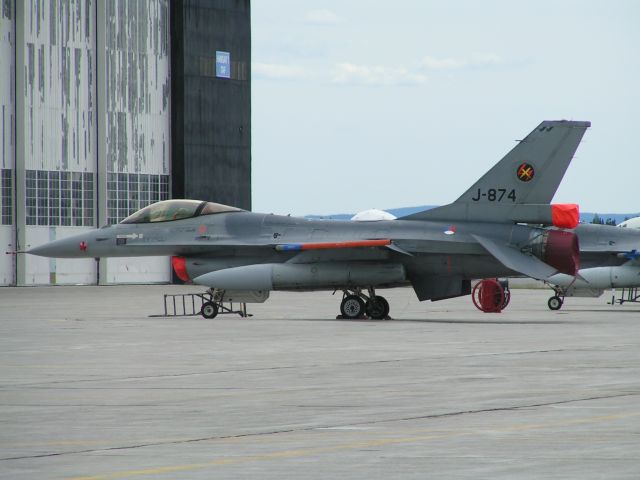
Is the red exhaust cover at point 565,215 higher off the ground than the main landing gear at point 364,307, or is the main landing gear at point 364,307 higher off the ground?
the red exhaust cover at point 565,215

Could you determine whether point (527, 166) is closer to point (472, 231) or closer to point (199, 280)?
point (472, 231)

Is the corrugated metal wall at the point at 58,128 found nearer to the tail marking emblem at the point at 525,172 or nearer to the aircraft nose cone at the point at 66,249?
the aircraft nose cone at the point at 66,249

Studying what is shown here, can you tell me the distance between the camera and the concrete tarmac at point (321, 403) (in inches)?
333

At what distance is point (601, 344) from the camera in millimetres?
20094

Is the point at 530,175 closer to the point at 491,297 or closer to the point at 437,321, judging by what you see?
the point at 437,321

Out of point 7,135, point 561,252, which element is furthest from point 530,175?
point 7,135

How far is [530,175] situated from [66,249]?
444 inches

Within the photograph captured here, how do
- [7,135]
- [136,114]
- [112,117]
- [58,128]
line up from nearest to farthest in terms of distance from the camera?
1. [7,135]
2. [58,128]
3. [112,117]
4. [136,114]

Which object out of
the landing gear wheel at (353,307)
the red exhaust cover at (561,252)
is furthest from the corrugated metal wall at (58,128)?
the red exhaust cover at (561,252)

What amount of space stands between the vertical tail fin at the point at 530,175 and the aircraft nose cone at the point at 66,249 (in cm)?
939

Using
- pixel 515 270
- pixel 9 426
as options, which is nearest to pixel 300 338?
pixel 515 270

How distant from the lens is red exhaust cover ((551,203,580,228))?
27891 millimetres

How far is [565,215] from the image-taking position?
27922mm

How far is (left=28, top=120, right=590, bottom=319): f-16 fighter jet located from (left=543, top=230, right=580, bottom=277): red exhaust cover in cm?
2
